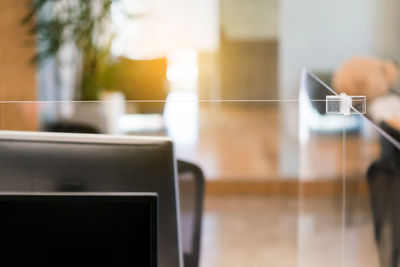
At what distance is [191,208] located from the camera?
1653mm

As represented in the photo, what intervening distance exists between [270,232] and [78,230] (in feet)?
9.18

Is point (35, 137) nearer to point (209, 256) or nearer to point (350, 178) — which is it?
point (350, 178)

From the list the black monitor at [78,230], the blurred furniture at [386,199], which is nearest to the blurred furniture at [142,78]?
the blurred furniture at [386,199]

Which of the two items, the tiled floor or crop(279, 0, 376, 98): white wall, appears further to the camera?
crop(279, 0, 376, 98): white wall

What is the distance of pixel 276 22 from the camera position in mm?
3953

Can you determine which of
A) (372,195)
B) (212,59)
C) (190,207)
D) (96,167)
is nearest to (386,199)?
(372,195)

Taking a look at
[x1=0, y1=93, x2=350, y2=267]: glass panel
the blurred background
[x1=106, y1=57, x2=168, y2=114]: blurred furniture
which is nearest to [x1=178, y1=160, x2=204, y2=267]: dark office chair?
[x1=0, y1=93, x2=350, y2=267]: glass panel

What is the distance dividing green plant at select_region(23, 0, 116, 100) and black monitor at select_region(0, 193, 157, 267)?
3096 mm

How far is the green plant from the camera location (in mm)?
3799

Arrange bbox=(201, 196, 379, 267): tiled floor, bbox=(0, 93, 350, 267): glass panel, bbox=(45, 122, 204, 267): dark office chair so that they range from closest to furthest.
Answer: bbox=(45, 122, 204, 267): dark office chair → bbox=(201, 196, 379, 267): tiled floor → bbox=(0, 93, 350, 267): glass panel

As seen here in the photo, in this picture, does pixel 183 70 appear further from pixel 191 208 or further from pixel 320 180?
pixel 191 208

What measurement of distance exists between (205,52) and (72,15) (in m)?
0.85

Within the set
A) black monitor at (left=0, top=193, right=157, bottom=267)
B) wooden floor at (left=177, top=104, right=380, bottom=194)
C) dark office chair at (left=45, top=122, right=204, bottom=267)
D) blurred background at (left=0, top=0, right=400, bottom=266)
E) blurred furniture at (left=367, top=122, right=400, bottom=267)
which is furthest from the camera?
wooden floor at (left=177, top=104, right=380, bottom=194)

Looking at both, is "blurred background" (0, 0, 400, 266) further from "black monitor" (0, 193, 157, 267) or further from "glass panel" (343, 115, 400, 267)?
"black monitor" (0, 193, 157, 267)
